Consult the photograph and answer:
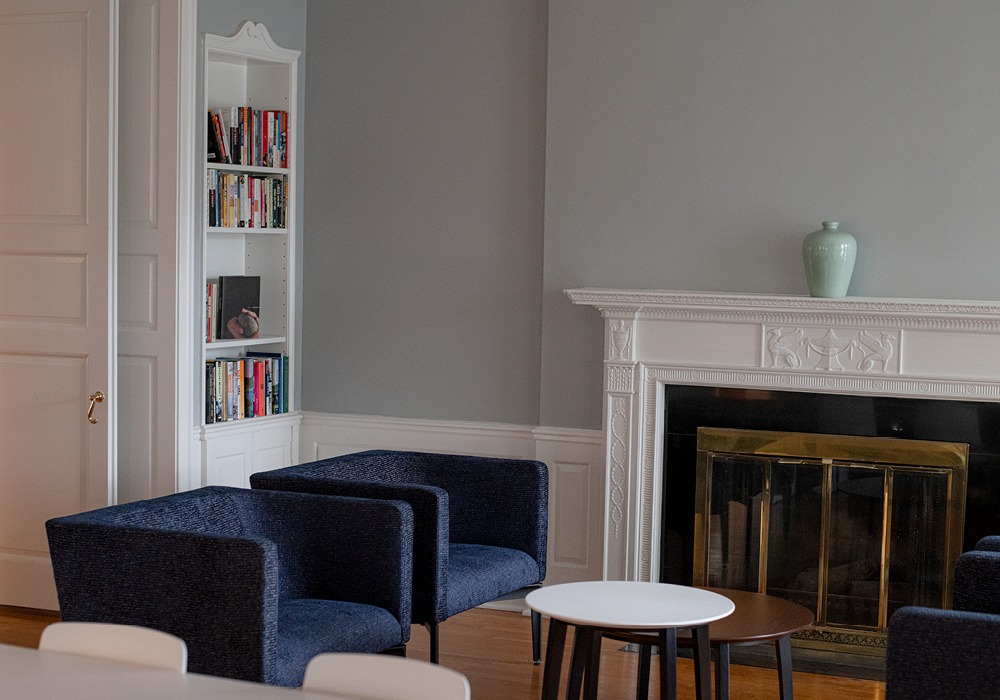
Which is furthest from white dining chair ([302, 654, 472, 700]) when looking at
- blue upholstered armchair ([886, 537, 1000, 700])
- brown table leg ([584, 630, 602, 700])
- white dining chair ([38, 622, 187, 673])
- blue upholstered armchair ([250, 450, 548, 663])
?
blue upholstered armchair ([250, 450, 548, 663])

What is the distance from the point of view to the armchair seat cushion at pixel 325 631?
338 cm

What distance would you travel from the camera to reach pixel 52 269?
5.19 meters

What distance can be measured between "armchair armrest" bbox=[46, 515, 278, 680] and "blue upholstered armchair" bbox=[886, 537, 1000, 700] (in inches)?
62.5

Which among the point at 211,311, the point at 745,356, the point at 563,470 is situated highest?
the point at 211,311

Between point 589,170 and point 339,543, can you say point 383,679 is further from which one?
point 589,170

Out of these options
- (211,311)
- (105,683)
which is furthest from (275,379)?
(105,683)

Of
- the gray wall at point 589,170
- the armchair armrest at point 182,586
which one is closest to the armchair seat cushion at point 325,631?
the armchair armrest at point 182,586

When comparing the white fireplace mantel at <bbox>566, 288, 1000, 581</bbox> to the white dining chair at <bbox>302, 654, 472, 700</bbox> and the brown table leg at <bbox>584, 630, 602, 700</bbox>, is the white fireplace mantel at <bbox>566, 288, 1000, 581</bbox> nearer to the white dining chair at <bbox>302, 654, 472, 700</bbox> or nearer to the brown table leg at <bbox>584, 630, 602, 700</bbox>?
the brown table leg at <bbox>584, 630, 602, 700</bbox>

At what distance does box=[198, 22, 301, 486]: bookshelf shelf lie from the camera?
5406 mm

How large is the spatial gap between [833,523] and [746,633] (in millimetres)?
1498

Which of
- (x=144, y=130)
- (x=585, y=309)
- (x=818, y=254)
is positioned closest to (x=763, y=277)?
(x=818, y=254)

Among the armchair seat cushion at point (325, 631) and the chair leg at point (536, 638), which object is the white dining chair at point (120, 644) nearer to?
the armchair seat cushion at point (325, 631)

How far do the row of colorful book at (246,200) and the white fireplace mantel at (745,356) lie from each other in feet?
5.14

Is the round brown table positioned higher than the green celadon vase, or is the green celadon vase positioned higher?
the green celadon vase
